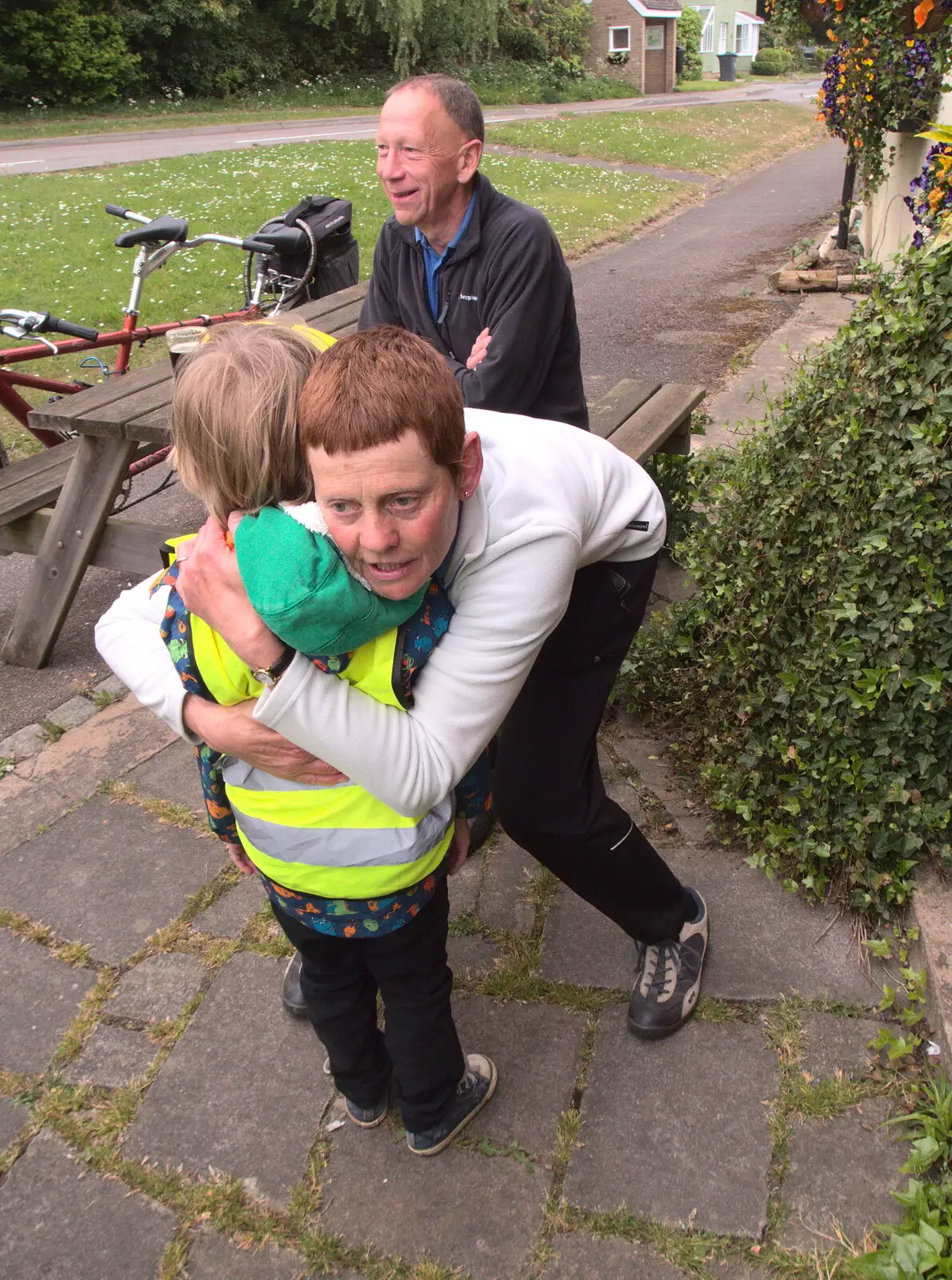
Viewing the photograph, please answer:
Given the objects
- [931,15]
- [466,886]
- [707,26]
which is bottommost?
[466,886]

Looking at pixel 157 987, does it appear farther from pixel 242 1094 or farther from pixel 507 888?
pixel 507 888

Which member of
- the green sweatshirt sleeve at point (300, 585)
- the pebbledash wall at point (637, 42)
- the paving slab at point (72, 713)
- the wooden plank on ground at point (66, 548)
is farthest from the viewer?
the pebbledash wall at point (637, 42)

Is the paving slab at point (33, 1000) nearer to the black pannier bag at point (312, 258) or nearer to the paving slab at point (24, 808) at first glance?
the paving slab at point (24, 808)

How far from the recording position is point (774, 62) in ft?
191

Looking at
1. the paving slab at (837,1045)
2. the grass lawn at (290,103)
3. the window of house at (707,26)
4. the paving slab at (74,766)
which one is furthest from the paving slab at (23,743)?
the window of house at (707,26)

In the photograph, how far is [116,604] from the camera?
1.90 meters

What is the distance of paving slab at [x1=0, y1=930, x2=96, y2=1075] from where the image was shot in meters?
2.34

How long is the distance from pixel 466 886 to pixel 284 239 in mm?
4013

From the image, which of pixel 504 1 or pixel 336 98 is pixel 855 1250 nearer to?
pixel 336 98

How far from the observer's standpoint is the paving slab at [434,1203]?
1.91 meters

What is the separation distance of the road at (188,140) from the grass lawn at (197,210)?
131 cm

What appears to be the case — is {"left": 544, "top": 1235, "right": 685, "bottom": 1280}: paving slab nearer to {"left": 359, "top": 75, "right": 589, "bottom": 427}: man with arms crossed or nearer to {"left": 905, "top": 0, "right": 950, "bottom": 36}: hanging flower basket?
{"left": 359, "top": 75, "right": 589, "bottom": 427}: man with arms crossed

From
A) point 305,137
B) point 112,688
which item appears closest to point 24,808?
point 112,688

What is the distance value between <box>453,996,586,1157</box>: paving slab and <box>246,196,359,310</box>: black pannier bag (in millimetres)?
4419
